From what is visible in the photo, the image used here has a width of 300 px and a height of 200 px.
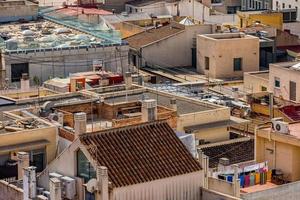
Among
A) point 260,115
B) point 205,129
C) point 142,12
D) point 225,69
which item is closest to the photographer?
point 205,129

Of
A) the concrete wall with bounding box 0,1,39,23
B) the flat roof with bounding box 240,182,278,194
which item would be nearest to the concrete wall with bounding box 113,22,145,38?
the concrete wall with bounding box 0,1,39,23

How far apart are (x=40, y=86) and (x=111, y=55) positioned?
7030 millimetres

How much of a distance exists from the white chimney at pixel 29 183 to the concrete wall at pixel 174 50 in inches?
1730

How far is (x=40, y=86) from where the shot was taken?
66.6 m

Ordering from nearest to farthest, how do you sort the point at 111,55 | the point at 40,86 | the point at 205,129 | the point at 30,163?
the point at 30,163 < the point at 205,129 < the point at 40,86 < the point at 111,55

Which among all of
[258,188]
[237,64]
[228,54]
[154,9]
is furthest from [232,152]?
[154,9]

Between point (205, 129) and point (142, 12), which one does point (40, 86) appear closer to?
point (205, 129)

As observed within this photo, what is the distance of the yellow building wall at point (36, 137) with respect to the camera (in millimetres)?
46531

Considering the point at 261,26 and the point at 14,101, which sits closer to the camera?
the point at 14,101

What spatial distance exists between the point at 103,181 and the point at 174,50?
47.4 metres

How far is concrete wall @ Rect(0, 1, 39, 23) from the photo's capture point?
84.8 metres

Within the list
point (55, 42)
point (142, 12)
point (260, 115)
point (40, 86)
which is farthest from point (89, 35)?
point (142, 12)

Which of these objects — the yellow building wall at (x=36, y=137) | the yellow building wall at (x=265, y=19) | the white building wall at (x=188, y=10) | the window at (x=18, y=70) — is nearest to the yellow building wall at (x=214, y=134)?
the yellow building wall at (x=36, y=137)

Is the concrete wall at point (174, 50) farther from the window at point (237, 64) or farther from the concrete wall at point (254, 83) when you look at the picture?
the concrete wall at point (254, 83)
